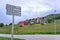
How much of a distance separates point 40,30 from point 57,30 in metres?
6.91

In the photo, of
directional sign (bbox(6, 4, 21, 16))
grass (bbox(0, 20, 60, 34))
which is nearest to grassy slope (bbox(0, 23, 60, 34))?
grass (bbox(0, 20, 60, 34))

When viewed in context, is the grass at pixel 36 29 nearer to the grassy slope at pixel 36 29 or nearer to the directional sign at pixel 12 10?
the grassy slope at pixel 36 29

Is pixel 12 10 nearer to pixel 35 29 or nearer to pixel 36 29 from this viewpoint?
pixel 35 29

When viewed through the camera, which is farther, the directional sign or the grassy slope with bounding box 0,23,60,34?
the grassy slope with bounding box 0,23,60,34

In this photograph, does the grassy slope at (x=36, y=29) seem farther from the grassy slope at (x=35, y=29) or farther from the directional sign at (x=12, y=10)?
the directional sign at (x=12, y=10)

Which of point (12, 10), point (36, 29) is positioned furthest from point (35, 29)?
point (12, 10)

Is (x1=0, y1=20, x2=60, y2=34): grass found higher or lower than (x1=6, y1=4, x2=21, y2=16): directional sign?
lower

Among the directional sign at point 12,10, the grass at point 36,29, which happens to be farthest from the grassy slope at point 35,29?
the directional sign at point 12,10

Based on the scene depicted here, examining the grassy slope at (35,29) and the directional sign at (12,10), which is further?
the grassy slope at (35,29)

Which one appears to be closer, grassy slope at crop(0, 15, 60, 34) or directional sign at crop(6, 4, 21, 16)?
directional sign at crop(6, 4, 21, 16)

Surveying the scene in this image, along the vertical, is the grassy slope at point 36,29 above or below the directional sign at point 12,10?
below

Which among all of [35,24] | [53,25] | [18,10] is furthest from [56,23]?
[18,10]

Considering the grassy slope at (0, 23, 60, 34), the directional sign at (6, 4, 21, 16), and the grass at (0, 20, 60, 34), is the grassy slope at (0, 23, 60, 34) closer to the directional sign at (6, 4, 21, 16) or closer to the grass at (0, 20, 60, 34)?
the grass at (0, 20, 60, 34)

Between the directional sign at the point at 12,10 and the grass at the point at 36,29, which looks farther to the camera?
A: the grass at the point at 36,29
